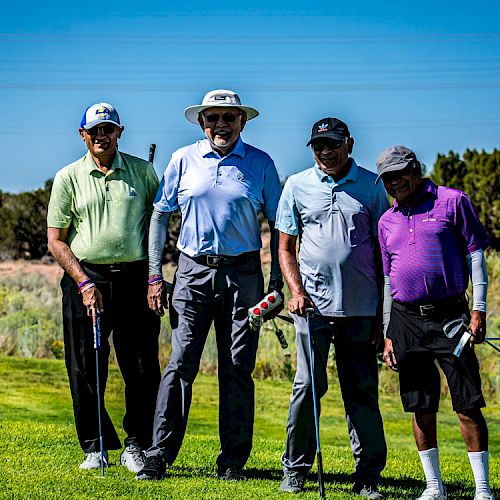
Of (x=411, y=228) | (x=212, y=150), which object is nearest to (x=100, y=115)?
(x=212, y=150)

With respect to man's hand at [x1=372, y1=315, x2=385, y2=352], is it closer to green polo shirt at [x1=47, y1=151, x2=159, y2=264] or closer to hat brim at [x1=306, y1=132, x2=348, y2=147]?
hat brim at [x1=306, y1=132, x2=348, y2=147]

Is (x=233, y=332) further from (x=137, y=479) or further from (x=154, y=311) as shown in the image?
(x=137, y=479)

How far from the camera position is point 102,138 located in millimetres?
6773

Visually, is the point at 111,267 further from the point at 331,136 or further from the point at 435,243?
the point at 435,243

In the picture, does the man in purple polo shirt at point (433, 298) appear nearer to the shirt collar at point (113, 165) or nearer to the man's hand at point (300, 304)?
the man's hand at point (300, 304)

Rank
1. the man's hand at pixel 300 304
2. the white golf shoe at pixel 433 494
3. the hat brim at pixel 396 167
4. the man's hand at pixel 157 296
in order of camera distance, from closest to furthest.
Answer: the hat brim at pixel 396 167, the white golf shoe at pixel 433 494, the man's hand at pixel 300 304, the man's hand at pixel 157 296

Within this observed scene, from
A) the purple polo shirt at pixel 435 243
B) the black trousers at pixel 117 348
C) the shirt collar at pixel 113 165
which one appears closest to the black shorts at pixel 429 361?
the purple polo shirt at pixel 435 243

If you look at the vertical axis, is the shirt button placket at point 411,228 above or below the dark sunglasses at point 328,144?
below

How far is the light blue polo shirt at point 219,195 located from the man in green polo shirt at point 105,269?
12.0 inches

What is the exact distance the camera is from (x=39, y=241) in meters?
32.6

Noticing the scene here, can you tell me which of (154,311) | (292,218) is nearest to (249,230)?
(292,218)

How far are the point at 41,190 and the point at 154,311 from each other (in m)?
28.2

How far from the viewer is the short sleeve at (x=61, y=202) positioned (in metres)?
6.81

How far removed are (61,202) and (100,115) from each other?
24.7 inches
